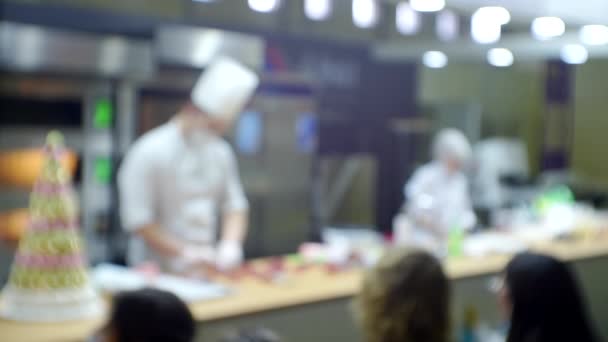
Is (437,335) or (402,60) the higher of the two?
(402,60)

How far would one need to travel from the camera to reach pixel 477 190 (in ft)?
21.4

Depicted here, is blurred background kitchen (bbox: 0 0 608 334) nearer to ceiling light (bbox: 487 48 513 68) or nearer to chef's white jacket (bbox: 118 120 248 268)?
ceiling light (bbox: 487 48 513 68)

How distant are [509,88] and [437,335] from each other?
17.2ft

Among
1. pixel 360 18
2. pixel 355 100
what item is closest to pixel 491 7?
pixel 360 18

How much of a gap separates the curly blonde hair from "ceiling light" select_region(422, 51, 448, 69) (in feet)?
14.8

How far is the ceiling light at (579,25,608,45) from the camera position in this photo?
211 inches

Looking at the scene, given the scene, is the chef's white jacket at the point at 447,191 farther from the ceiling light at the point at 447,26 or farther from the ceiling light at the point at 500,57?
the ceiling light at the point at 500,57

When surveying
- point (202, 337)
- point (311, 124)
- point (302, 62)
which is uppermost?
point (302, 62)

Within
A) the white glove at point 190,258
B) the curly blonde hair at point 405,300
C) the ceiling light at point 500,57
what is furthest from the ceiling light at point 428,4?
the ceiling light at point 500,57

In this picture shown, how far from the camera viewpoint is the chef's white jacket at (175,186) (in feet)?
11.3

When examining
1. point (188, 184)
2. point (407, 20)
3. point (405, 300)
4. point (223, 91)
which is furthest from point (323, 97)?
point (405, 300)

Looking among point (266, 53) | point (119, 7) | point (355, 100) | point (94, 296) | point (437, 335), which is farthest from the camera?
point (355, 100)

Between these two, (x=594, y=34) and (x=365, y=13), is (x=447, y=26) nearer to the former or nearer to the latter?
(x=365, y=13)

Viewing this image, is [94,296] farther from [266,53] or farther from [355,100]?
[355,100]
